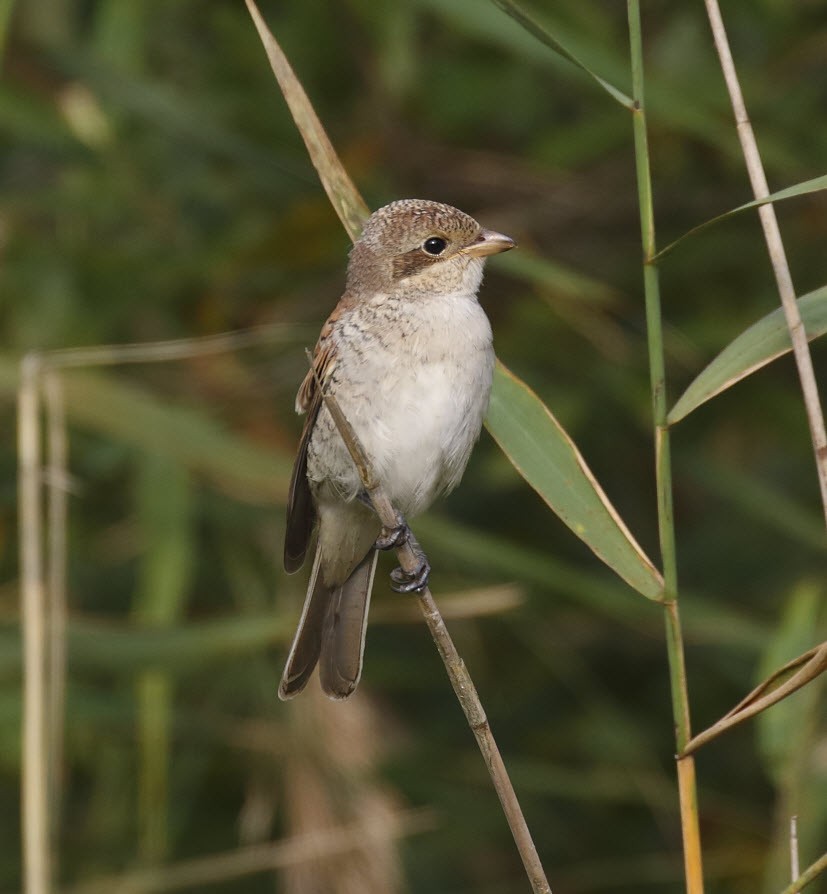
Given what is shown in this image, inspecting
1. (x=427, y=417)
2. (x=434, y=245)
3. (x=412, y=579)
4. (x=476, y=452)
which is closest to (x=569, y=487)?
(x=412, y=579)

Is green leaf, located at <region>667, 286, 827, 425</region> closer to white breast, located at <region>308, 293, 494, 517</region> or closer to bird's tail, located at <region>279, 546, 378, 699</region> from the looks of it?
white breast, located at <region>308, 293, 494, 517</region>

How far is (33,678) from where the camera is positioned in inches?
96.7

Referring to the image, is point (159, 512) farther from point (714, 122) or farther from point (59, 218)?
point (714, 122)

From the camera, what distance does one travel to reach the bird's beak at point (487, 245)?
295 centimetres

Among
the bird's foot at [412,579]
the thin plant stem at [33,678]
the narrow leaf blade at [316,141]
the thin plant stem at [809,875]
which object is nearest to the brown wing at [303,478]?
the bird's foot at [412,579]

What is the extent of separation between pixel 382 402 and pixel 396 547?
549 mm

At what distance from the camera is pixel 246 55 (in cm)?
487

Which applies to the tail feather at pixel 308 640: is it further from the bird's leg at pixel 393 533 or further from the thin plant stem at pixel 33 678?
the thin plant stem at pixel 33 678

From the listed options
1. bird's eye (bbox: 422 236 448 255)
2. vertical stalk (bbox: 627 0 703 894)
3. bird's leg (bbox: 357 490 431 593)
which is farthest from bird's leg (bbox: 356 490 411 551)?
bird's eye (bbox: 422 236 448 255)

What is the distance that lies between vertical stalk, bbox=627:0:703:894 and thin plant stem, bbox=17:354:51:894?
105cm

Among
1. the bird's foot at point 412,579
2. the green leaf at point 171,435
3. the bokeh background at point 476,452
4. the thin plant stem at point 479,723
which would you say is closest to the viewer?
the thin plant stem at point 479,723

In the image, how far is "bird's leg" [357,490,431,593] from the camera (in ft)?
7.17

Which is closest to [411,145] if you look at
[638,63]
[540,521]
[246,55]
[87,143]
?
[246,55]

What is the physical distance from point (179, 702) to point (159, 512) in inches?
30.7
